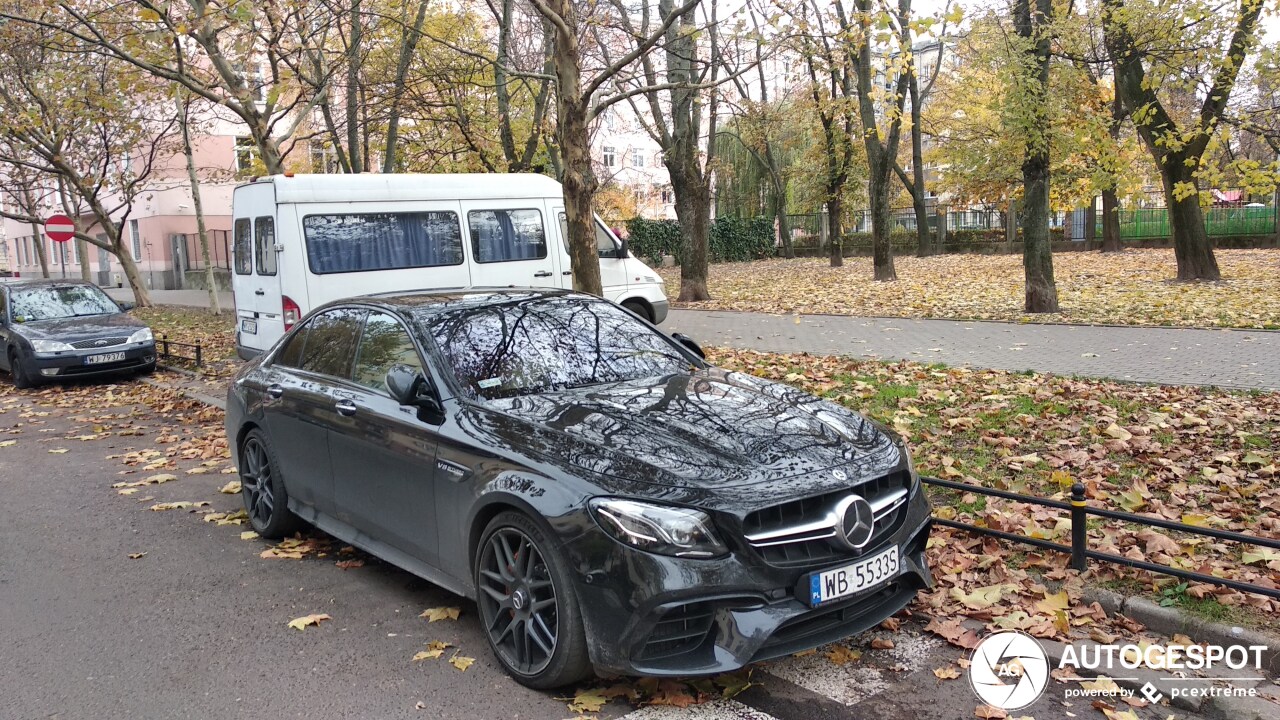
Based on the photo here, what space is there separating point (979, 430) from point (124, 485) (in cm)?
682

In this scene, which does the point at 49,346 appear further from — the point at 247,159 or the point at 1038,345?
the point at 247,159

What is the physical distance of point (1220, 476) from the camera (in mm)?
5945

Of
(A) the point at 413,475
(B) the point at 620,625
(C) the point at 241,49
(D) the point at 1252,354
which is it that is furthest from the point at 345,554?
(C) the point at 241,49

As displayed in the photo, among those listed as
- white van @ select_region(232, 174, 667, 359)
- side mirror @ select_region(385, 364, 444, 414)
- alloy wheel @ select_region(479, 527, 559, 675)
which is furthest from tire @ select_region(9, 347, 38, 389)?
alloy wheel @ select_region(479, 527, 559, 675)

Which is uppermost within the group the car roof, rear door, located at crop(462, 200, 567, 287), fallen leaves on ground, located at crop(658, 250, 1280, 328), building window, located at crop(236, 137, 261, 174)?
building window, located at crop(236, 137, 261, 174)

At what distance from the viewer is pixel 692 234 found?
846 inches

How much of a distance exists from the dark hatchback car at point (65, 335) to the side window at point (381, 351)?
407 inches

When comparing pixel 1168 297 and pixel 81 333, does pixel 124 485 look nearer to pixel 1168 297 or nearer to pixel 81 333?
pixel 81 333

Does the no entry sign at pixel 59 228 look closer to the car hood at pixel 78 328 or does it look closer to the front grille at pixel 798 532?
the car hood at pixel 78 328

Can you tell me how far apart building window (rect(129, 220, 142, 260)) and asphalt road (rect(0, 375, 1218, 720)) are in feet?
132

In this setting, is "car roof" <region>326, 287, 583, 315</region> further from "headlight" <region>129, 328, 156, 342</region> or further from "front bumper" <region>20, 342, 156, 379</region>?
"headlight" <region>129, 328, 156, 342</region>

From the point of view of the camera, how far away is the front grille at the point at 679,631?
3.48 metres

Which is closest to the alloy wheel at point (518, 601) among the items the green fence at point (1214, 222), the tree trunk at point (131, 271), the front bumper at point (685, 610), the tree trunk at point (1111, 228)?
the front bumper at point (685, 610)

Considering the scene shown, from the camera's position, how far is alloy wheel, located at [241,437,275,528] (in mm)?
6105
